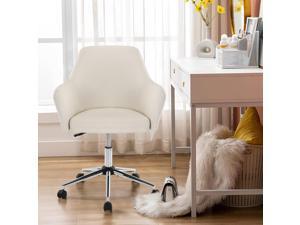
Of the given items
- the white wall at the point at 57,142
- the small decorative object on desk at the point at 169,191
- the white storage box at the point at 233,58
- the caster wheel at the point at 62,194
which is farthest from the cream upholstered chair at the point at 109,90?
the white wall at the point at 57,142

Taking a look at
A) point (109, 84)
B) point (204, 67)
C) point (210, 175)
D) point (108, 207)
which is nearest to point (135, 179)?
point (108, 207)

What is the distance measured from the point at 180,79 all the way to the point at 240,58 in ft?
1.47

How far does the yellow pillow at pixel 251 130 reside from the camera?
339cm

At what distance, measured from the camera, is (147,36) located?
488cm

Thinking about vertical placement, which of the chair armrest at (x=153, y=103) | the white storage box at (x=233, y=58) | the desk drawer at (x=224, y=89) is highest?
the white storage box at (x=233, y=58)

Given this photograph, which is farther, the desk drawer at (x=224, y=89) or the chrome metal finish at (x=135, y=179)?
the chrome metal finish at (x=135, y=179)

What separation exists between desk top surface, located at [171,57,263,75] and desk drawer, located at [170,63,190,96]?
41 mm

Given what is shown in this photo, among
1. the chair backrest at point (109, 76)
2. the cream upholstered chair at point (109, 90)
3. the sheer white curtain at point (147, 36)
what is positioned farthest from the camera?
the sheer white curtain at point (147, 36)

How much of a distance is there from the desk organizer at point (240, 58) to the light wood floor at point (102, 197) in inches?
33.1

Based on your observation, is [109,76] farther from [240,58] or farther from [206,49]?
[240,58]

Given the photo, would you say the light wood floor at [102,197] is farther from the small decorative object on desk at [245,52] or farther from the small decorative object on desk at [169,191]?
the small decorative object on desk at [245,52]

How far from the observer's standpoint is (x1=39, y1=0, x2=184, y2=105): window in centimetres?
483

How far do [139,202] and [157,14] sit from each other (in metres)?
1.89
